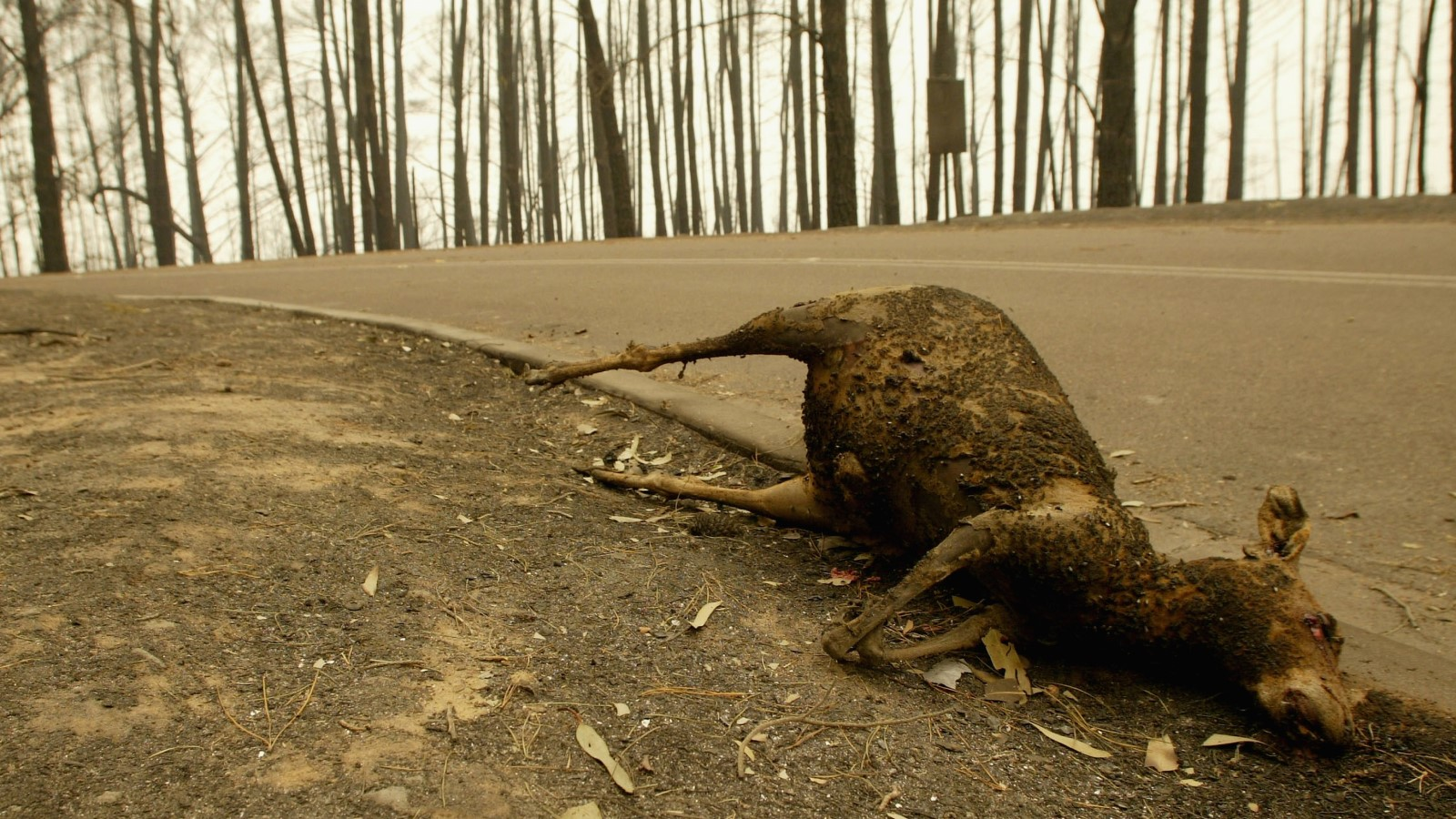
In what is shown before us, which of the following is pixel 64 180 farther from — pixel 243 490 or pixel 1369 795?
pixel 1369 795

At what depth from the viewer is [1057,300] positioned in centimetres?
650

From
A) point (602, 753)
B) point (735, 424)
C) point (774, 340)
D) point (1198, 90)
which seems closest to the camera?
point (602, 753)

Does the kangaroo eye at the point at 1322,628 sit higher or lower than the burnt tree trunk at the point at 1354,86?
lower

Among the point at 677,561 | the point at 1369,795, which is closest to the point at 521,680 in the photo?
the point at 677,561

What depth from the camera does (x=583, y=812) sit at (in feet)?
5.61

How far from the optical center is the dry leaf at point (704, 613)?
245 cm

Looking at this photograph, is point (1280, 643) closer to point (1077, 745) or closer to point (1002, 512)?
point (1077, 745)

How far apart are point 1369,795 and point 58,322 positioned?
265 inches

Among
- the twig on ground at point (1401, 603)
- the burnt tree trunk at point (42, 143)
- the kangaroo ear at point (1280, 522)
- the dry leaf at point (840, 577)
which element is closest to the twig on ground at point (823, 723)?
the dry leaf at point (840, 577)

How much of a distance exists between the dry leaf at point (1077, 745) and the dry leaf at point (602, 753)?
885 millimetres

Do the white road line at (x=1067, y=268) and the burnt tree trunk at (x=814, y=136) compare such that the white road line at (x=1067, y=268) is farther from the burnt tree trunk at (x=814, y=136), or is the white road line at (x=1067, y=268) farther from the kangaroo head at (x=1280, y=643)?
the burnt tree trunk at (x=814, y=136)

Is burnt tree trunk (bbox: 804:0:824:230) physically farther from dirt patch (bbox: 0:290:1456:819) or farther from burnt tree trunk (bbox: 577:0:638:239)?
dirt patch (bbox: 0:290:1456:819)

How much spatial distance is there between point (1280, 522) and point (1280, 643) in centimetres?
44

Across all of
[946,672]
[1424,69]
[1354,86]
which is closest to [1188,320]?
[946,672]
